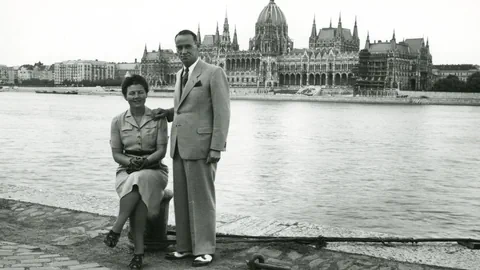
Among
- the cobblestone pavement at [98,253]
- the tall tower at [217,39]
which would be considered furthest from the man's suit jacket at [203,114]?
the tall tower at [217,39]

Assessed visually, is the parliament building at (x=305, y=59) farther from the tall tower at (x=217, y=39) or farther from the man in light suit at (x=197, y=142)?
the man in light suit at (x=197, y=142)

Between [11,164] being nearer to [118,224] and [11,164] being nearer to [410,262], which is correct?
[118,224]

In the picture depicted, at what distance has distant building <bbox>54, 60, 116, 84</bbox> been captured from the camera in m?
171

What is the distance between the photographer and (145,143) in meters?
4.73

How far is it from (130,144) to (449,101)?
9221 cm

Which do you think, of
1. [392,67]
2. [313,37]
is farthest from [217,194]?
[313,37]

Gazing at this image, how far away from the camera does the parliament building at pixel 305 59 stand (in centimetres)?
10731

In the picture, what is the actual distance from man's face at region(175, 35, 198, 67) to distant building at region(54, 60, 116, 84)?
565ft

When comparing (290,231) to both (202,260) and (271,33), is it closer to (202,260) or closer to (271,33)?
(202,260)

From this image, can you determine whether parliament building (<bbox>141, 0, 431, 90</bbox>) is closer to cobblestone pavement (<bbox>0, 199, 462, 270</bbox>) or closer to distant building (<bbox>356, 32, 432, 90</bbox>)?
distant building (<bbox>356, 32, 432, 90</bbox>)

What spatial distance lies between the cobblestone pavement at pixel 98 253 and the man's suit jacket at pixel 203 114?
2.83 feet

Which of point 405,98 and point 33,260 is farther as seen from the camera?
point 405,98

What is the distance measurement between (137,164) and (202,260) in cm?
91

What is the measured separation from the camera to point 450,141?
27.2 metres
